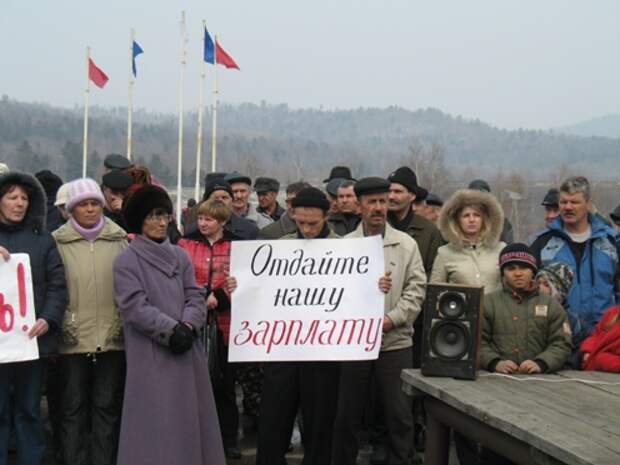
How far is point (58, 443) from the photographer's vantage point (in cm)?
606

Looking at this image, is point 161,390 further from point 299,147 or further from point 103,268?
point 299,147

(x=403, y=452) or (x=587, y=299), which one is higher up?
(x=587, y=299)

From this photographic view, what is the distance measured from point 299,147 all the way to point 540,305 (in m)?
187

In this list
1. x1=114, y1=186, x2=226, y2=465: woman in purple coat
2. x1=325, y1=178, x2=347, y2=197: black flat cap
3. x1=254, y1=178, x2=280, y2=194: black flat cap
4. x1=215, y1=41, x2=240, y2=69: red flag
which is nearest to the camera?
x1=114, y1=186, x2=226, y2=465: woman in purple coat

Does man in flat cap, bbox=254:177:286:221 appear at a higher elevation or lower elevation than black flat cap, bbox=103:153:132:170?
lower

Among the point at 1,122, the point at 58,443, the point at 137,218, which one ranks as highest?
the point at 1,122

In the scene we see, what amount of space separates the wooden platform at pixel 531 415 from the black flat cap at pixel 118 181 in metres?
2.96

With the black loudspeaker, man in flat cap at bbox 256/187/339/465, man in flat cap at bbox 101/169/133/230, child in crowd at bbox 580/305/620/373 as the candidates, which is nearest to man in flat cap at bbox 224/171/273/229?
man in flat cap at bbox 101/169/133/230

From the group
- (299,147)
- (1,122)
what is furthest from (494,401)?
(299,147)

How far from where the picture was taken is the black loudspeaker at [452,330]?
4.96 m

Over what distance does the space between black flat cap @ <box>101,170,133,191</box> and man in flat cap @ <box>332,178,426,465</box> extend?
2.09 meters

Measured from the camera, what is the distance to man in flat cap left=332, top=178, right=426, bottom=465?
5699mm

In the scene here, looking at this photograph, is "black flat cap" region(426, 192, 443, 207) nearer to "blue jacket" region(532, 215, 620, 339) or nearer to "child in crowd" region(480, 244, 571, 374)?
"blue jacket" region(532, 215, 620, 339)

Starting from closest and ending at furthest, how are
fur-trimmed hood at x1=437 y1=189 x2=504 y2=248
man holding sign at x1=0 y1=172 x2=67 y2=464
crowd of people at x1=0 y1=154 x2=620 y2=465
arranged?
crowd of people at x1=0 y1=154 x2=620 y2=465 < man holding sign at x1=0 y1=172 x2=67 y2=464 < fur-trimmed hood at x1=437 y1=189 x2=504 y2=248
